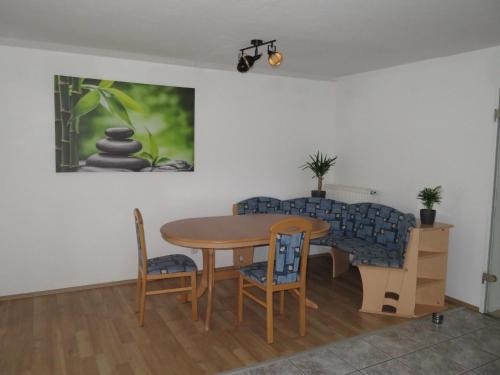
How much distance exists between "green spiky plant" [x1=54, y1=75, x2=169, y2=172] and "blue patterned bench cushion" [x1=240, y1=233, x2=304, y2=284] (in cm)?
235

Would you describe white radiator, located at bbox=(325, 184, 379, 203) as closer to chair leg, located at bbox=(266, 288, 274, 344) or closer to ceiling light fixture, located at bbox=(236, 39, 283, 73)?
ceiling light fixture, located at bbox=(236, 39, 283, 73)

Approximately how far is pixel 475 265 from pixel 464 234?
31cm

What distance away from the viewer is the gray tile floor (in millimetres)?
2807

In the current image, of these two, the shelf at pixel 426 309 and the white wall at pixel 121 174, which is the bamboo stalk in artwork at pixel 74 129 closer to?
the white wall at pixel 121 174

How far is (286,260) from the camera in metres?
3.17

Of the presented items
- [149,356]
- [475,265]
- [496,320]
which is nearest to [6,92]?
[149,356]

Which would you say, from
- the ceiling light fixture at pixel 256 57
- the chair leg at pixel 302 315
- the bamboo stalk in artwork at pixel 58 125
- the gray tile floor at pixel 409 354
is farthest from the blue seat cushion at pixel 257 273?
the bamboo stalk in artwork at pixel 58 125

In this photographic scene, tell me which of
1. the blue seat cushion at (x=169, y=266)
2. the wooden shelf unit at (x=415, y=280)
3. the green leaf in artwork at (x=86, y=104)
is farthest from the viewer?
the green leaf in artwork at (x=86, y=104)

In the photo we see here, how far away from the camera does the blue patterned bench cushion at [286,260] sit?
312 centimetres

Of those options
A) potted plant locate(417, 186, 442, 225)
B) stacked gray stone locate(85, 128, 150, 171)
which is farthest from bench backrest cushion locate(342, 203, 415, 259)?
stacked gray stone locate(85, 128, 150, 171)

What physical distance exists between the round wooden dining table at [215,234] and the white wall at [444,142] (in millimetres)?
1401

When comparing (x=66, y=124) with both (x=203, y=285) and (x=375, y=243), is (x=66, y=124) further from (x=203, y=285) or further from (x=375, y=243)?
(x=375, y=243)

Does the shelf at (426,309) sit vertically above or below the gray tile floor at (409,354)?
above

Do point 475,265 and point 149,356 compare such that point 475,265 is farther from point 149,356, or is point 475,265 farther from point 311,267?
point 149,356
